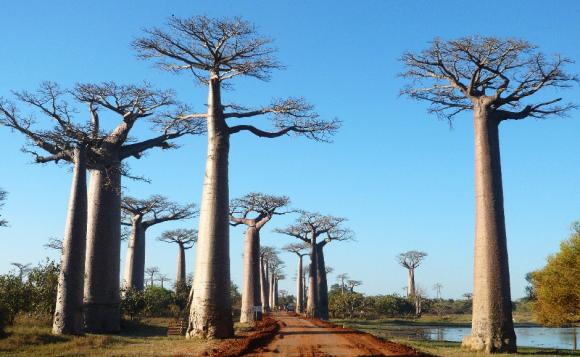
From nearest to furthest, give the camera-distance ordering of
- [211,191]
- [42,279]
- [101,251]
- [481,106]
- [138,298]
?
[481,106]
[211,191]
[101,251]
[42,279]
[138,298]

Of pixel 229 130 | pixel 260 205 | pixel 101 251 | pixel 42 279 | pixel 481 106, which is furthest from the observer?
pixel 260 205

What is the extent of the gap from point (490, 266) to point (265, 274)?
43.8m

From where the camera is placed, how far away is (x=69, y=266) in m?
15.2

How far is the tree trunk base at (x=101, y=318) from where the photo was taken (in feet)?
58.4

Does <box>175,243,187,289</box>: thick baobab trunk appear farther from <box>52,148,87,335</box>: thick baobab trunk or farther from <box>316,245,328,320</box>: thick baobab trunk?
<box>52,148,87,335</box>: thick baobab trunk

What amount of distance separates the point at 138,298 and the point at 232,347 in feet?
48.5

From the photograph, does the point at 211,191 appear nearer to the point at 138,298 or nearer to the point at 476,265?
the point at 476,265

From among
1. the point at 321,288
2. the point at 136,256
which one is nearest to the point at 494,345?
the point at 136,256

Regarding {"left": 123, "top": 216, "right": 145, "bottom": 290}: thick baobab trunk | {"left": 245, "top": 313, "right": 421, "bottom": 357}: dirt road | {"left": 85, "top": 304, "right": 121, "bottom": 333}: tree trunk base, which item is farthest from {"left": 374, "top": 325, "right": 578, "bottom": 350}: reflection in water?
{"left": 123, "top": 216, "right": 145, "bottom": 290}: thick baobab trunk

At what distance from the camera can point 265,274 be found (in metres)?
55.1

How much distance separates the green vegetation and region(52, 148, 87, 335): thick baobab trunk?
1456cm

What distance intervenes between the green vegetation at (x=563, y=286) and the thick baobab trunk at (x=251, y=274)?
14.5m

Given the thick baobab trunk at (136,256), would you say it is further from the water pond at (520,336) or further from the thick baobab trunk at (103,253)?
the thick baobab trunk at (103,253)

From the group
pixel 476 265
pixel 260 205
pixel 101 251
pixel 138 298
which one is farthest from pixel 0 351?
pixel 260 205
